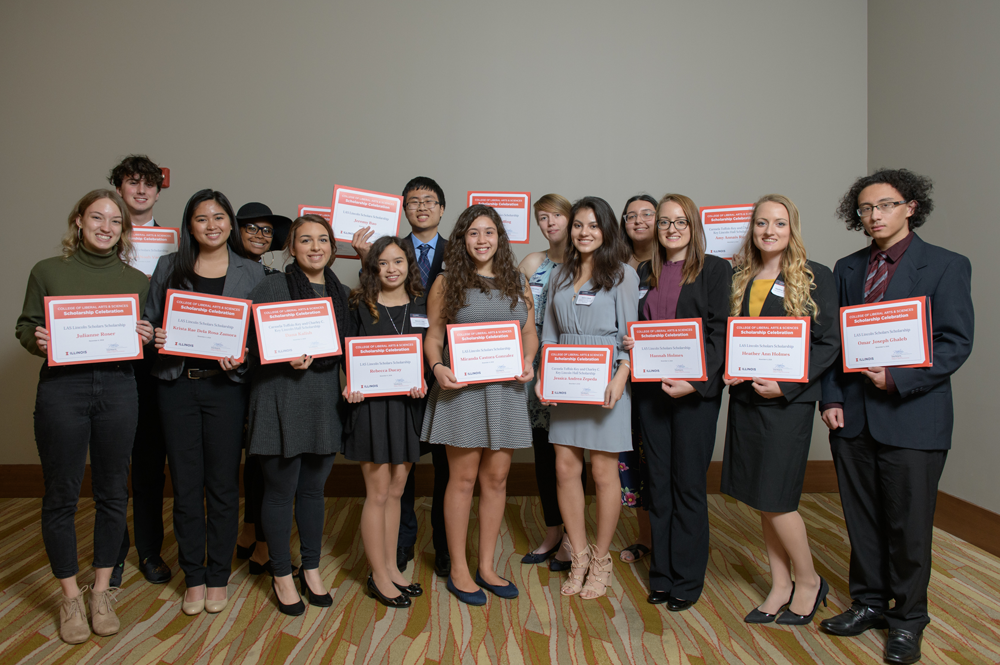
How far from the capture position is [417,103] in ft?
13.6

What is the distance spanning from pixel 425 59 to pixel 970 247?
372cm

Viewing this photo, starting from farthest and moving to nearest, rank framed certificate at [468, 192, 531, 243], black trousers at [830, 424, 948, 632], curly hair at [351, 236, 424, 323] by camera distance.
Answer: framed certificate at [468, 192, 531, 243]
curly hair at [351, 236, 424, 323]
black trousers at [830, 424, 948, 632]

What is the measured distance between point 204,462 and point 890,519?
111 inches

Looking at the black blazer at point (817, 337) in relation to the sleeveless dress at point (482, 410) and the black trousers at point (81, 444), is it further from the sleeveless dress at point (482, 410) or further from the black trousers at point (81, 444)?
the black trousers at point (81, 444)

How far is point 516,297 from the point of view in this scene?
2.51 m

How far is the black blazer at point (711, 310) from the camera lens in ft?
7.91

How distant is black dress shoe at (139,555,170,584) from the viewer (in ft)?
9.18

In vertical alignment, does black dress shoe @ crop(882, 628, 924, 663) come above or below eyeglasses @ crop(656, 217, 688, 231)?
below

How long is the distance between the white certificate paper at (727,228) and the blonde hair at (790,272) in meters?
0.44

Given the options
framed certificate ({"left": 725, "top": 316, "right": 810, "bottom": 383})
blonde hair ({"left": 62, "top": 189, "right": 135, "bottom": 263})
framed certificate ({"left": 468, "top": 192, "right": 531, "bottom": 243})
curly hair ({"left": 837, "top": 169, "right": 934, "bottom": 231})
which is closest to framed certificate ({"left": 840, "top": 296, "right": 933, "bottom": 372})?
framed certificate ({"left": 725, "top": 316, "right": 810, "bottom": 383})

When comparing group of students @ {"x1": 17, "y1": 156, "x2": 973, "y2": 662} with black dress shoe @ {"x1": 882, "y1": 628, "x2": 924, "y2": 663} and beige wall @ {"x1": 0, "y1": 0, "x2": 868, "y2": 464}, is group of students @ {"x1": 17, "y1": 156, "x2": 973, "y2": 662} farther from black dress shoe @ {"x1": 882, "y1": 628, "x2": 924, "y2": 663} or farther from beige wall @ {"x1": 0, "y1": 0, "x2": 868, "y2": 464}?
beige wall @ {"x1": 0, "y1": 0, "x2": 868, "y2": 464}

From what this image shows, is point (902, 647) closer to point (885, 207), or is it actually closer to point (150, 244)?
point (885, 207)

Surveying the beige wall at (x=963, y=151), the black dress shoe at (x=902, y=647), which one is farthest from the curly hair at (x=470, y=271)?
the beige wall at (x=963, y=151)

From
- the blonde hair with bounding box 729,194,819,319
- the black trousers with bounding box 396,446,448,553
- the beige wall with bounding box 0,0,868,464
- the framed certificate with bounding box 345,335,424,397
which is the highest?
the beige wall with bounding box 0,0,868,464
